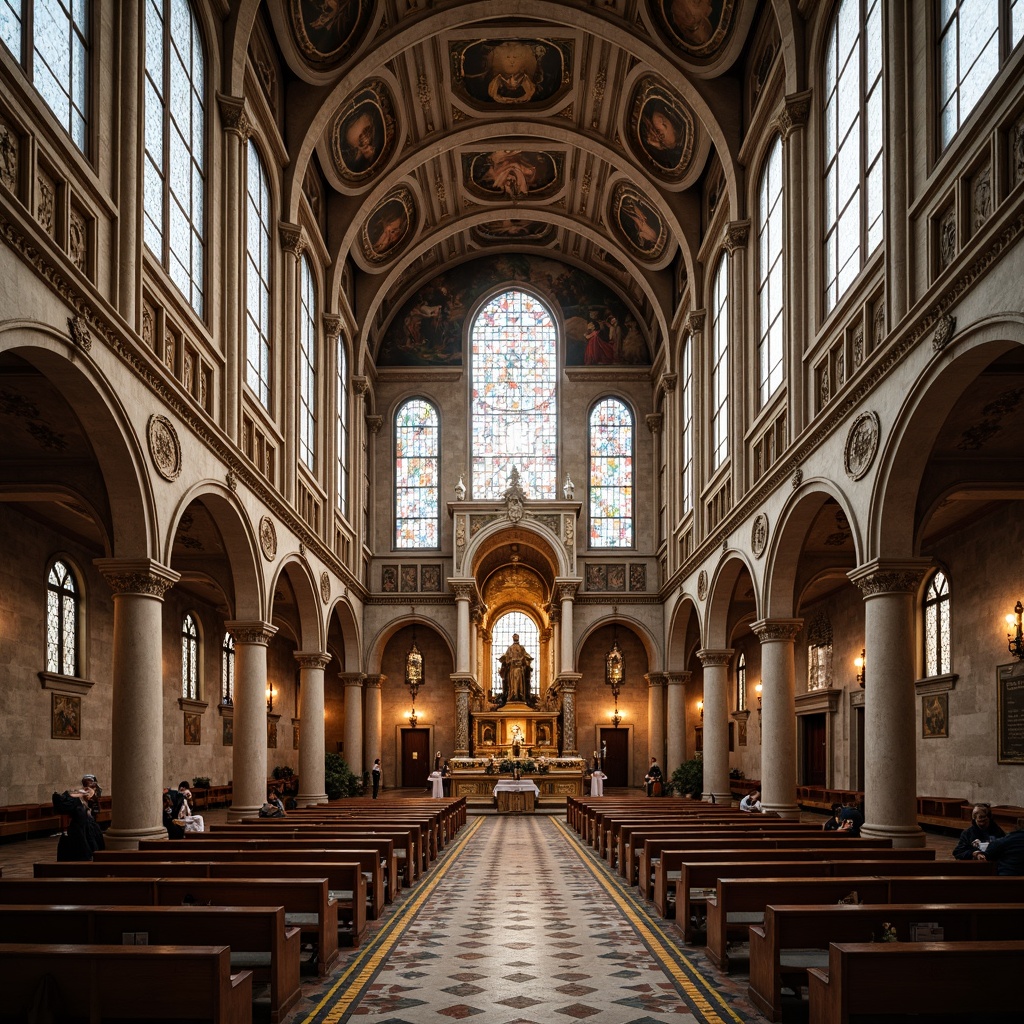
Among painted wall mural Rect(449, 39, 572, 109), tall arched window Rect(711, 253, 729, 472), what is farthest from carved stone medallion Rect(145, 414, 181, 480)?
painted wall mural Rect(449, 39, 572, 109)

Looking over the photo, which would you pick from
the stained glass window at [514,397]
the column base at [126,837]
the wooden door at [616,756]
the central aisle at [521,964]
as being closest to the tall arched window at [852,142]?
the central aisle at [521,964]

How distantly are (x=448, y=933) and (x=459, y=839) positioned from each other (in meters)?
13.1

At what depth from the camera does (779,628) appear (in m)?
22.8

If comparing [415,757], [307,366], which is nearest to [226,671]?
A: [415,757]

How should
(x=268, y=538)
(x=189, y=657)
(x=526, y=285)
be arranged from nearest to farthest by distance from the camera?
(x=268, y=538)
(x=189, y=657)
(x=526, y=285)

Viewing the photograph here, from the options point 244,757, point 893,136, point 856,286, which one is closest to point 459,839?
point 244,757

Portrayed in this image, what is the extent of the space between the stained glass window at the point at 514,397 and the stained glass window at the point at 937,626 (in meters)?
21.3

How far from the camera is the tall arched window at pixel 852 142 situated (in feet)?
56.5

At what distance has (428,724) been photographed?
1807 inches

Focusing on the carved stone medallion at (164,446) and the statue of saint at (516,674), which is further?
the statue of saint at (516,674)

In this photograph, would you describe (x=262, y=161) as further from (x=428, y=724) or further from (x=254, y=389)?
(x=428, y=724)

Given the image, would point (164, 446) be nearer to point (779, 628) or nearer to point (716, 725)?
point (779, 628)

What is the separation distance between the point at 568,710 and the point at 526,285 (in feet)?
57.3

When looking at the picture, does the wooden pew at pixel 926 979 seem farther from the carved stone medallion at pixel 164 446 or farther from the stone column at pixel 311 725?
the stone column at pixel 311 725
